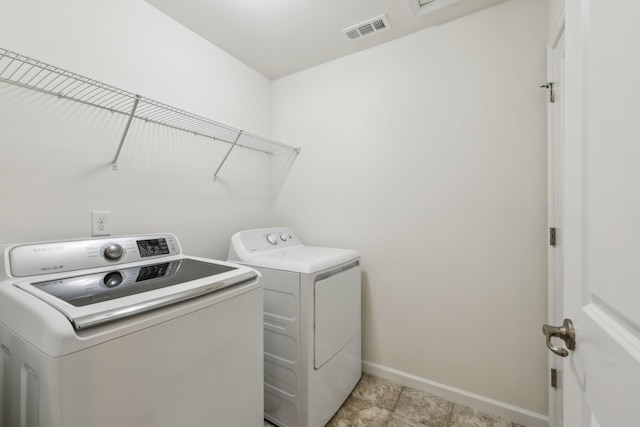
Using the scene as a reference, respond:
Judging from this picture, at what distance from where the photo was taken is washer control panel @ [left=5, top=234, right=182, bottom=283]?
104 centimetres

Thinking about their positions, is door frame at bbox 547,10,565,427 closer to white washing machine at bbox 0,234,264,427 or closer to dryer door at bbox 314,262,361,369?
dryer door at bbox 314,262,361,369

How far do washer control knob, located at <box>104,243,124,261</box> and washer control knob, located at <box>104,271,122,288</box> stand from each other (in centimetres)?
12

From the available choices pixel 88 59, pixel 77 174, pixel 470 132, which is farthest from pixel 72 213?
pixel 470 132

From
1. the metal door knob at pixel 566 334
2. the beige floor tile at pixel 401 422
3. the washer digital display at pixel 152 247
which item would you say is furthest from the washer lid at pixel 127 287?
the beige floor tile at pixel 401 422

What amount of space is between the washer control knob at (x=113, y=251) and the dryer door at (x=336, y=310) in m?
1.01

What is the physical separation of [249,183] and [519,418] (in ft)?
8.15

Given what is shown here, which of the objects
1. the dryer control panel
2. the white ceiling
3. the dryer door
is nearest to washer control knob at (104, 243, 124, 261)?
the dryer control panel

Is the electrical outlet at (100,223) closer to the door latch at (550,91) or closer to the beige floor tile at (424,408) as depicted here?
the beige floor tile at (424,408)

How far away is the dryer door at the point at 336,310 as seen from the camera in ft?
5.07

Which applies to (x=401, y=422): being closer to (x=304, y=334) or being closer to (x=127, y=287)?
(x=304, y=334)

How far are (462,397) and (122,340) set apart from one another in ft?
6.53

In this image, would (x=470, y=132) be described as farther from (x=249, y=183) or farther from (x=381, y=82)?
(x=249, y=183)

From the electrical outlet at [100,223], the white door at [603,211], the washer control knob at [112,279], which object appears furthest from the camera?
the electrical outlet at [100,223]

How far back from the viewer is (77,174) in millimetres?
1347
